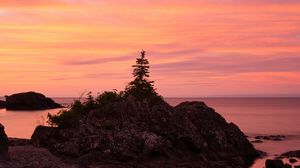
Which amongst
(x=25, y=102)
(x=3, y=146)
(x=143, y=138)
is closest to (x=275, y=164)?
(x=143, y=138)

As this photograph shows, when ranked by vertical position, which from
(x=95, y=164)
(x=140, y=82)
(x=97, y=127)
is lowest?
(x=95, y=164)

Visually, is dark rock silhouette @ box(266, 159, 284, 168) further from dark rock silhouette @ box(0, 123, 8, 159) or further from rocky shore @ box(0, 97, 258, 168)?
dark rock silhouette @ box(0, 123, 8, 159)

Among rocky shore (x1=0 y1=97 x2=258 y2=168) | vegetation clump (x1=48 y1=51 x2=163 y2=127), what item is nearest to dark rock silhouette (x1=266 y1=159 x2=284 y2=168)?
rocky shore (x1=0 y1=97 x2=258 y2=168)

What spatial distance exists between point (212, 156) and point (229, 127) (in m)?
7.84

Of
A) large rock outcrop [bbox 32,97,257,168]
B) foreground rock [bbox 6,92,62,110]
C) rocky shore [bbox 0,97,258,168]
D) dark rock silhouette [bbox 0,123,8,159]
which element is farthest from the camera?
foreground rock [bbox 6,92,62,110]

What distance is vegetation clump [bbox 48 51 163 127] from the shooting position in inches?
1777

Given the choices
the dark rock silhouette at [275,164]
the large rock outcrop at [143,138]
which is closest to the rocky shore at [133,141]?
the large rock outcrop at [143,138]

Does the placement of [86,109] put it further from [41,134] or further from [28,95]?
[28,95]

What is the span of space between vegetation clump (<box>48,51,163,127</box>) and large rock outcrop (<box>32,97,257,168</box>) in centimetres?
98

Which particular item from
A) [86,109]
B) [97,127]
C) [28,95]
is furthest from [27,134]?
[28,95]

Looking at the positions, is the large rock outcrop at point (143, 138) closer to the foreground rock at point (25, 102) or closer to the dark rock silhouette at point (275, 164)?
the dark rock silhouette at point (275, 164)

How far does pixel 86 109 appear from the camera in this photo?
48625 mm

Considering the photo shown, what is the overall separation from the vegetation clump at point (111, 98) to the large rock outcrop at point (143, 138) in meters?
0.98

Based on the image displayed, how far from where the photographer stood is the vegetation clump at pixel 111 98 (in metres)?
45.1
